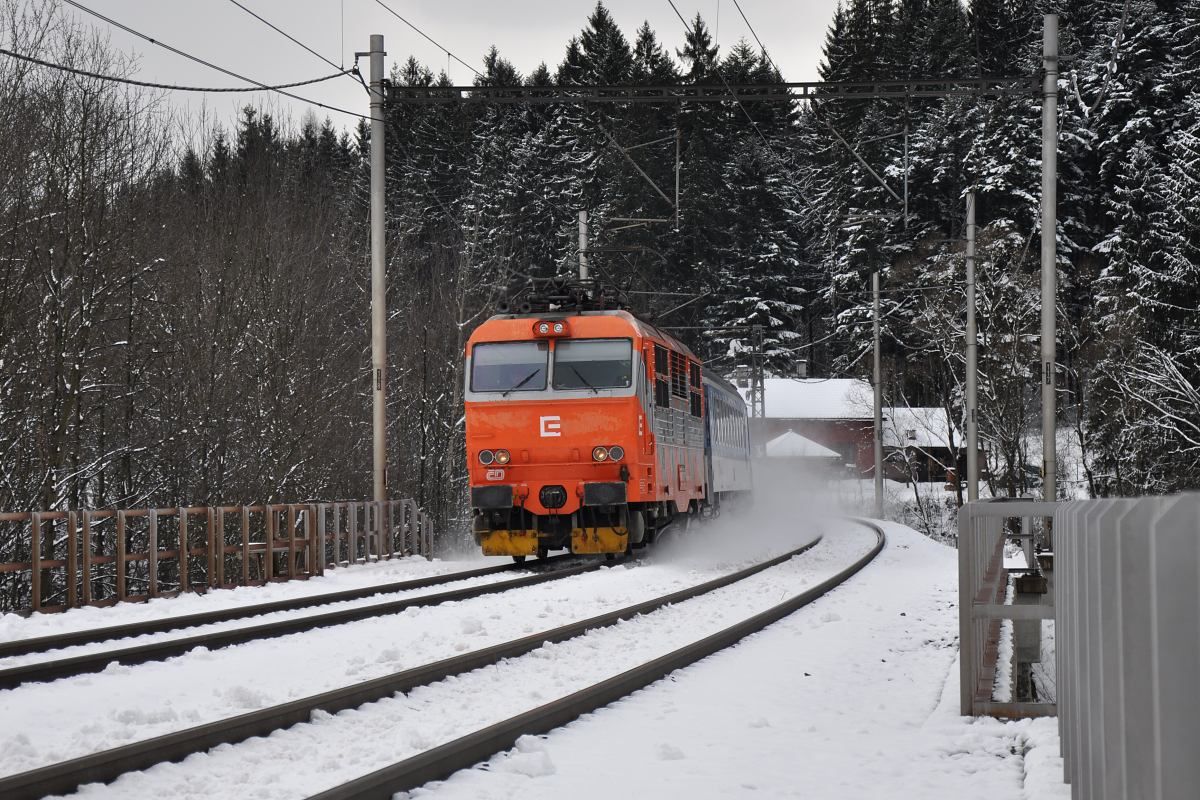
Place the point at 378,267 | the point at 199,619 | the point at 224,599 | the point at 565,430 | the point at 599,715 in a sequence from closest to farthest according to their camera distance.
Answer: the point at 599,715, the point at 199,619, the point at 224,599, the point at 565,430, the point at 378,267

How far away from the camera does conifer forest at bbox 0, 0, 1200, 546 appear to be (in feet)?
69.6

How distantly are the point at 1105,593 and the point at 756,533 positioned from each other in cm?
2847

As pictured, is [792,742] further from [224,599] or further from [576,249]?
[576,249]

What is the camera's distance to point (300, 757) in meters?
6.77

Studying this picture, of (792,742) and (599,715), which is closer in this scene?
(792,742)

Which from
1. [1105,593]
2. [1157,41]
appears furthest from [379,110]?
[1157,41]

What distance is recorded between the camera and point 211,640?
10.8 metres

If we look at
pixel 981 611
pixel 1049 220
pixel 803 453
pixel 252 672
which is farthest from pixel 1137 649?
pixel 803 453

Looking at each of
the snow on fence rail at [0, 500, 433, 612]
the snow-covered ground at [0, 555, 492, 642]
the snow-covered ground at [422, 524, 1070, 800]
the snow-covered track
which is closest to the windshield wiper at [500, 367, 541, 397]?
the snow-covered ground at [0, 555, 492, 642]

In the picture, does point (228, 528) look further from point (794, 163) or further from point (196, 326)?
point (794, 163)

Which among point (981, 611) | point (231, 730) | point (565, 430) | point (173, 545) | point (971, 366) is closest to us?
point (231, 730)

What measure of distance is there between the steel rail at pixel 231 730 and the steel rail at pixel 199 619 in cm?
344

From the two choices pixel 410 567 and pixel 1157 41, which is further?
pixel 1157 41

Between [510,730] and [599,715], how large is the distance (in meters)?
1.06
